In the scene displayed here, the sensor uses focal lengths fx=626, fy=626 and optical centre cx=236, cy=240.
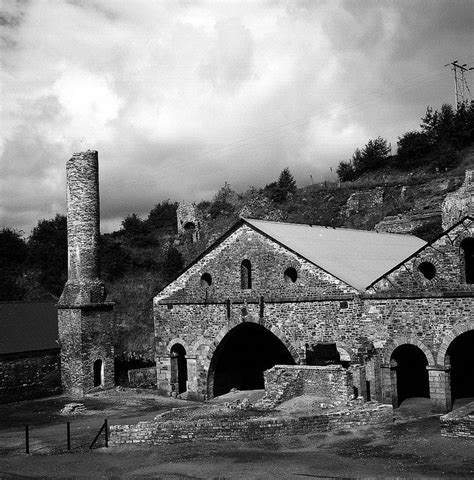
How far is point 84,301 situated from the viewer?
85.5ft

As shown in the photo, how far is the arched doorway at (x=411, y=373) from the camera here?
22.2 m

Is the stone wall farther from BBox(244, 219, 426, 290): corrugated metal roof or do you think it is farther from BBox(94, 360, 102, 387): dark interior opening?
BBox(244, 219, 426, 290): corrugated metal roof

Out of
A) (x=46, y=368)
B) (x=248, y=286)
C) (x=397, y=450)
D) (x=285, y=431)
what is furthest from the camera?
(x=46, y=368)

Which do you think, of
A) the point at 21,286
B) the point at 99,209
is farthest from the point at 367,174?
the point at 99,209

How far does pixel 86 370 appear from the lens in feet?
84.4

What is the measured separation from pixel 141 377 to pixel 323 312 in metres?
11.1

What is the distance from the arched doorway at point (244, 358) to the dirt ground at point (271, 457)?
6901mm

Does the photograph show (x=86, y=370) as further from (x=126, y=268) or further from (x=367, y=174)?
(x=367, y=174)

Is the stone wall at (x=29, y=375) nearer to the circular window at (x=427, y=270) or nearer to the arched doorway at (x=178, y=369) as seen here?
the arched doorway at (x=178, y=369)

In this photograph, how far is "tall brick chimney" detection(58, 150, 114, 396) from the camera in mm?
25781

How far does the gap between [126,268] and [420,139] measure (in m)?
29.4

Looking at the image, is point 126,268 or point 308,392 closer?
point 308,392

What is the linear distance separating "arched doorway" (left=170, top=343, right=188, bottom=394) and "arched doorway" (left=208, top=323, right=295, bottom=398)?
156 centimetres

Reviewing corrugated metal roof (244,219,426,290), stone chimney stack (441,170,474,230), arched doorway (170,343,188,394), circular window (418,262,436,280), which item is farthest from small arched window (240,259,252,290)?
stone chimney stack (441,170,474,230)
